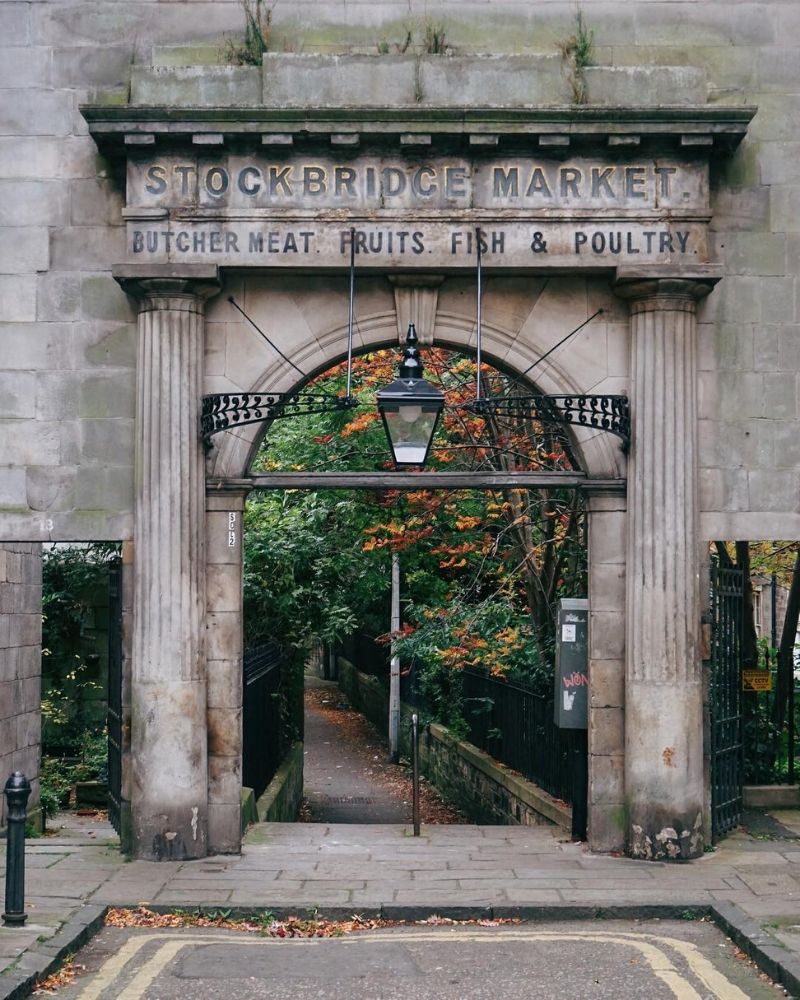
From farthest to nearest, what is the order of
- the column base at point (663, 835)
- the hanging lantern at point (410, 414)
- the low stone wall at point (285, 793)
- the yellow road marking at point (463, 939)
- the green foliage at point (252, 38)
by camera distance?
the low stone wall at point (285, 793) → the green foliage at point (252, 38) → the column base at point (663, 835) → the hanging lantern at point (410, 414) → the yellow road marking at point (463, 939)

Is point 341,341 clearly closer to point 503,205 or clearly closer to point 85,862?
point 503,205

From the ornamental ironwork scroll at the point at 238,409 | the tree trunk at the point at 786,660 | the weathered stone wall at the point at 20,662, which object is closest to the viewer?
the ornamental ironwork scroll at the point at 238,409

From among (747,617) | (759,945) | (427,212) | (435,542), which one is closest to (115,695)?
(427,212)

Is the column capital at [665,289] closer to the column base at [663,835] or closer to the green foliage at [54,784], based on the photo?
the column base at [663,835]

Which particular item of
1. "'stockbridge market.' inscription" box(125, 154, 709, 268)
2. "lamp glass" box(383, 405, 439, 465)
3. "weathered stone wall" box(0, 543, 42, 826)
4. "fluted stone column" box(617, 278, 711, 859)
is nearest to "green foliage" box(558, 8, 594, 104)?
"'stockbridge market.' inscription" box(125, 154, 709, 268)

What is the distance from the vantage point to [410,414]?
9.45m

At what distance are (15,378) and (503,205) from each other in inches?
167

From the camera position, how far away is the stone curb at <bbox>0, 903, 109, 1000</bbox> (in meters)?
6.58

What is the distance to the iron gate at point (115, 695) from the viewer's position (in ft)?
35.3

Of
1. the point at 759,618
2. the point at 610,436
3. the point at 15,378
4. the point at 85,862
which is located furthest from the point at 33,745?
the point at 759,618

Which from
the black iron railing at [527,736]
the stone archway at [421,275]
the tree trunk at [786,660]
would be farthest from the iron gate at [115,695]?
the tree trunk at [786,660]

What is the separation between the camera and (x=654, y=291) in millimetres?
10438

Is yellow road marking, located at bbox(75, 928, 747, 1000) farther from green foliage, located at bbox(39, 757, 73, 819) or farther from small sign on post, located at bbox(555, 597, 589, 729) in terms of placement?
green foliage, located at bbox(39, 757, 73, 819)

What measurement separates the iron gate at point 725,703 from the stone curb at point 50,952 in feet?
16.9
